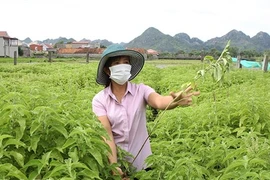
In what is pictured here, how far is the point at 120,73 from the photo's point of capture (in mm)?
3346

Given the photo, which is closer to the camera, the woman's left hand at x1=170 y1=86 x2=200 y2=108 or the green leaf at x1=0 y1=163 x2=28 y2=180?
the green leaf at x1=0 y1=163 x2=28 y2=180

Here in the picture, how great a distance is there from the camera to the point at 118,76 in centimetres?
334

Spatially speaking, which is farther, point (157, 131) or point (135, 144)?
point (157, 131)

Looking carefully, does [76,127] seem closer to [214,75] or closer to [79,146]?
[79,146]

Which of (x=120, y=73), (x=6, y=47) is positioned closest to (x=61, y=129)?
(x=120, y=73)

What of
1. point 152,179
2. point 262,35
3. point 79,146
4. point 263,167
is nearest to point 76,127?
point 79,146

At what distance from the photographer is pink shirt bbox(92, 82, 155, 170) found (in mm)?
3335

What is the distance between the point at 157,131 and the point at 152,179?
174 centimetres

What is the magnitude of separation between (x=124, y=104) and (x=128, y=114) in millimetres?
93

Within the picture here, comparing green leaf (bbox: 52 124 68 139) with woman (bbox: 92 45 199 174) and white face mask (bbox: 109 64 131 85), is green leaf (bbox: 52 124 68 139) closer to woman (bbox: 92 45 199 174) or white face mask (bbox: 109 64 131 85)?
woman (bbox: 92 45 199 174)

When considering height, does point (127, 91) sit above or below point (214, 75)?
below

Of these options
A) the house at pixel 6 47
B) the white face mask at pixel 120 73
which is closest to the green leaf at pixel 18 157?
the white face mask at pixel 120 73

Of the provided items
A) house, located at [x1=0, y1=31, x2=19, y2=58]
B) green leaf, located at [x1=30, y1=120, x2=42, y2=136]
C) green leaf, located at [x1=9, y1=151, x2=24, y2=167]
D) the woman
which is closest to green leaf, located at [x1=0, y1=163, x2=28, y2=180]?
green leaf, located at [x1=9, y1=151, x2=24, y2=167]

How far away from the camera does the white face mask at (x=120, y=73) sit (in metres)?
3.34
